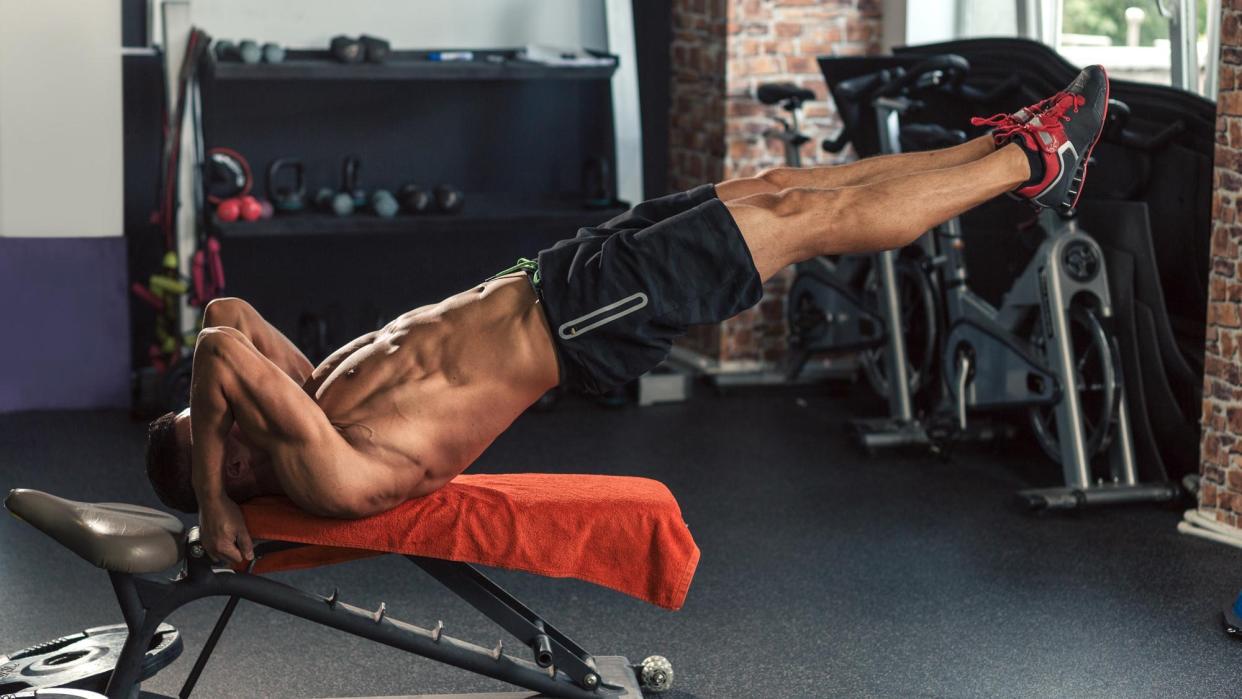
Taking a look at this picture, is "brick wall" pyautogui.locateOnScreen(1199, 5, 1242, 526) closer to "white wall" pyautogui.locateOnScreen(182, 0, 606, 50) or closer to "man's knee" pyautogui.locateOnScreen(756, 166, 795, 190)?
"man's knee" pyautogui.locateOnScreen(756, 166, 795, 190)

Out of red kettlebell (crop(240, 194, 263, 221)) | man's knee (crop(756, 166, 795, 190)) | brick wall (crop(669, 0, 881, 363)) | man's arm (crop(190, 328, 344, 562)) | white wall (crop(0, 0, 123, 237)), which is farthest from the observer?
brick wall (crop(669, 0, 881, 363))

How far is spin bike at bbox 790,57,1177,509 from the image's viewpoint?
4445mm

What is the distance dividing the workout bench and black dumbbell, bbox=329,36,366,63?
3118mm

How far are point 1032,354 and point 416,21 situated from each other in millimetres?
2950

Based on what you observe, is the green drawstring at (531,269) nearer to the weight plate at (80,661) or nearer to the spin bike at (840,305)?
the weight plate at (80,661)

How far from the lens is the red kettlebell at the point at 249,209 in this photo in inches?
213

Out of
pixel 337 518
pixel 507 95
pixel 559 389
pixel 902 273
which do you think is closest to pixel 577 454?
pixel 559 389

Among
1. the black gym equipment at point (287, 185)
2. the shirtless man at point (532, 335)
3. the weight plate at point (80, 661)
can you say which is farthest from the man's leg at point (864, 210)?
the black gym equipment at point (287, 185)

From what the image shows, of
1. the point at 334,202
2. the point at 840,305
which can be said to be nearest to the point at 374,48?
the point at 334,202

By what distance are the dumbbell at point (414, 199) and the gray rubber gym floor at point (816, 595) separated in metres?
1.11

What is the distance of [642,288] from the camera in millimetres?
2650

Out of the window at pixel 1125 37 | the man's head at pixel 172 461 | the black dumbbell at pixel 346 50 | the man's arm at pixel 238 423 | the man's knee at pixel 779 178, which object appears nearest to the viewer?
the man's arm at pixel 238 423

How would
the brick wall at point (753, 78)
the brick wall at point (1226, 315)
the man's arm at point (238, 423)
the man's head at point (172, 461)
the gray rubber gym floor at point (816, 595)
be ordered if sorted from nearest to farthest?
the man's arm at point (238, 423) < the man's head at point (172, 461) < the gray rubber gym floor at point (816, 595) < the brick wall at point (1226, 315) < the brick wall at point (753, 78)

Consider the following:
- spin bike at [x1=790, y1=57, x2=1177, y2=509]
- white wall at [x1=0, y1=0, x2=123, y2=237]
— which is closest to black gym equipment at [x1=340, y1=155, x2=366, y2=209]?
white wall at [x1=0, y1=0, x2=123, y2=237]
